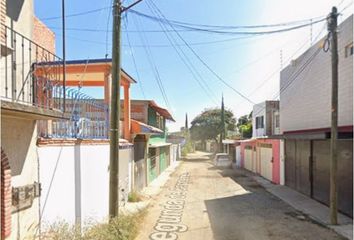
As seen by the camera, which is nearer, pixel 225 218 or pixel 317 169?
pixel 225 218

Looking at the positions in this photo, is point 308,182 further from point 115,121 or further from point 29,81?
point 29,81

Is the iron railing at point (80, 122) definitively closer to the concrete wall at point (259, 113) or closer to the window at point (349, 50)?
the window at point (349, 50)

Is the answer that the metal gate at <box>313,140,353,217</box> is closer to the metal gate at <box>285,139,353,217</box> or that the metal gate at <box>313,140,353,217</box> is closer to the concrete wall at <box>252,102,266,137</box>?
the metal gate at <box>285,139,353,217</box>

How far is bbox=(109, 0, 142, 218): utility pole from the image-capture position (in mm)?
8609

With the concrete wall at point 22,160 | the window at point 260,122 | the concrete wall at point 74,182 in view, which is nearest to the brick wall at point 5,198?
the concrete wall at point 22,160

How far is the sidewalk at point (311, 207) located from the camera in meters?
10.5

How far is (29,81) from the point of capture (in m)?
6.23

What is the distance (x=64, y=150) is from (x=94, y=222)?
2.71m

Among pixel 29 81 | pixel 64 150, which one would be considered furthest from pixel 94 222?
pixel 29 81

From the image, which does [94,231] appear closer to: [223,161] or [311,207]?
[311,207]

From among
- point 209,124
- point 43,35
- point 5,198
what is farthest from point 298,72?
point 209,124

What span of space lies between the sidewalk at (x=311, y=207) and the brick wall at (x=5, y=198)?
855cm

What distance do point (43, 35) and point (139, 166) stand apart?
8.77m

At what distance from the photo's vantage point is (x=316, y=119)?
16.2m
